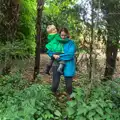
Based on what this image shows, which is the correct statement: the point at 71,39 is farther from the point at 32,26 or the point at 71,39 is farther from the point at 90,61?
the point at 32,26

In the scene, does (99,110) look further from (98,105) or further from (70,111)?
(70,111)

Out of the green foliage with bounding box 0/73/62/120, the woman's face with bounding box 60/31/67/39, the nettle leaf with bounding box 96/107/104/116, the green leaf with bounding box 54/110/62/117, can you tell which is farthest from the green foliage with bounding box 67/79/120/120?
the woman's face with bounding box 60/31/67/39

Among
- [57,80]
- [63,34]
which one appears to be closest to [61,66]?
[57,80]

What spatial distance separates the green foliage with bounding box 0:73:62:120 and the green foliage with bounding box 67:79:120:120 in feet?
1.34

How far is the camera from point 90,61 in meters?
6.23

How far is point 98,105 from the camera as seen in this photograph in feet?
17.1

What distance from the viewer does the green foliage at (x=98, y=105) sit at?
16.8 ft

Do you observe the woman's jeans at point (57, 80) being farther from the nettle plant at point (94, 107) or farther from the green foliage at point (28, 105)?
the nettle plant at point (94, 107)

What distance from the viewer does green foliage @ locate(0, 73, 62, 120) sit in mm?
5172

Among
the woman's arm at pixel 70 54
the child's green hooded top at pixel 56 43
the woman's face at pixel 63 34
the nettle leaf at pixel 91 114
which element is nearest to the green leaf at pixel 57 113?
the nettle leaf at pixel 91 114

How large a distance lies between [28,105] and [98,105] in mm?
1231

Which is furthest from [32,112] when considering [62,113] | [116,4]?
[116,4]

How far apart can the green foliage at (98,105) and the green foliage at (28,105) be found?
0.41 meters

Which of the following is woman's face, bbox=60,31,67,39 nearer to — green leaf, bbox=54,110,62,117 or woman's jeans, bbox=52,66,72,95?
woman's jeans, bbox=52,66,72,95
